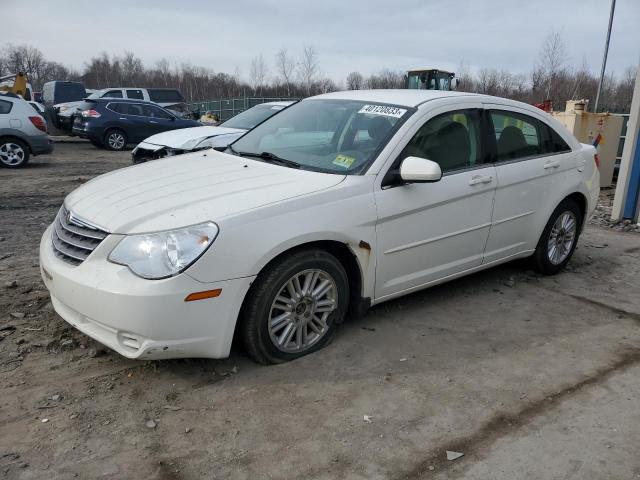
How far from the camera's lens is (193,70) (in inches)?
3236

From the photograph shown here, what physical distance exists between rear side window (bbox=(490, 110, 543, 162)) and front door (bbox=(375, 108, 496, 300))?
8.7 inches

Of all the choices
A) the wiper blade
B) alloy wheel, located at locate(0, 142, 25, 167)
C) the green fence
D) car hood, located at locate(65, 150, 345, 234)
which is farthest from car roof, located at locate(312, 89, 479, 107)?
the green fence

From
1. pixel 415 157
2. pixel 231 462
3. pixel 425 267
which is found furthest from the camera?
pixel 425 267

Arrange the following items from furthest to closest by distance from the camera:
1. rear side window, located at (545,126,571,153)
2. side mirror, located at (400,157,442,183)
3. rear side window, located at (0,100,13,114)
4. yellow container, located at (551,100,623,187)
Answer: rear side window, located at (0,100,13,114) → yellow container, located at (551,100,623,187) → rear side window, located at (545,126,571,153) → side mirror, located at (400,157,442,183)

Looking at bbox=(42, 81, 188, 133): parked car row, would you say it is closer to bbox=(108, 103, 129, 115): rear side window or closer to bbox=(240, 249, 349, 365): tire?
bbox=(108, 103, 129, 115): rear side window

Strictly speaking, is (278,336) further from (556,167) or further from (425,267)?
(556,167)

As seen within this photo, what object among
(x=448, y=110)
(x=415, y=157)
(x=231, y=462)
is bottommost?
(x=231, y=462)

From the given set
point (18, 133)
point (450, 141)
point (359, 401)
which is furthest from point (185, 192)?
point (18, 133)

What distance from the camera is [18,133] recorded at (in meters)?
11.9

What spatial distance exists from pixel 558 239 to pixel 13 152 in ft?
37.0

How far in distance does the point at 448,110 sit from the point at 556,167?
1.40m

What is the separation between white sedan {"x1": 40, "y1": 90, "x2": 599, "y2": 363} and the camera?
2986 mm

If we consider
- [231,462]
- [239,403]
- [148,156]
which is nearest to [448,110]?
[239,403]

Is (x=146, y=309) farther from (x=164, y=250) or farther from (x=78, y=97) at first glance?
(x=78, y=97)
